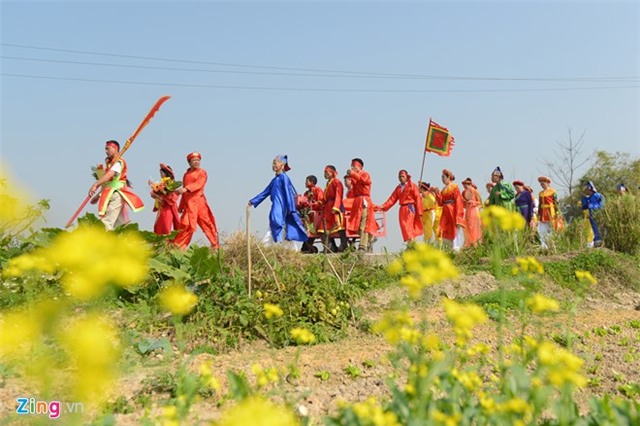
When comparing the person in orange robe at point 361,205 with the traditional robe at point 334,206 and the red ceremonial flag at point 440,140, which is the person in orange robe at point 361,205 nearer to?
the traditional robe at point 334,206

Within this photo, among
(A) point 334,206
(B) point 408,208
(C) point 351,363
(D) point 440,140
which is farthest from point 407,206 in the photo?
(C) point 351,363

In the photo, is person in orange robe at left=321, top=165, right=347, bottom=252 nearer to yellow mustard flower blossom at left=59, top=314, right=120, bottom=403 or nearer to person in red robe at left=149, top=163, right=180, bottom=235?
person in red robe at left=149, top=163, right=180, bottom=235

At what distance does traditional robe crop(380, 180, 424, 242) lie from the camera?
41.7 ft

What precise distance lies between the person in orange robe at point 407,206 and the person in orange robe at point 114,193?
5.38 metres

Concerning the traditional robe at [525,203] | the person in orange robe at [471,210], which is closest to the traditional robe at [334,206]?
the person in orange robe at [471,210]

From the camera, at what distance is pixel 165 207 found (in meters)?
10.0

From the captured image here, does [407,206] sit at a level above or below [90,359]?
above

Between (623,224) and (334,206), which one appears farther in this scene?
(334,206)

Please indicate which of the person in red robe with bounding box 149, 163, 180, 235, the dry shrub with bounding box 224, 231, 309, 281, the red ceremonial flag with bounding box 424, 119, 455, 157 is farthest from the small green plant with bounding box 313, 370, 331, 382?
the red ceremonial flag with bounding box 424, 119, 455, 157

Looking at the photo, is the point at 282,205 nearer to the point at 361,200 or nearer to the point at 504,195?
the point at 361,200

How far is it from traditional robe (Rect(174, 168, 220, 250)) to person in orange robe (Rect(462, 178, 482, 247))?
5606mm

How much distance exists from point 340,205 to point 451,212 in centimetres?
230

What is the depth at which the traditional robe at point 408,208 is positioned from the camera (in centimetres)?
1270

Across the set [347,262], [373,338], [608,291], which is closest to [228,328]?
[373,338]
